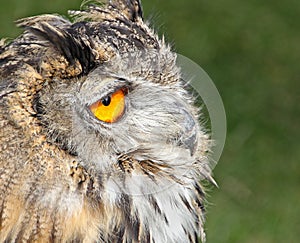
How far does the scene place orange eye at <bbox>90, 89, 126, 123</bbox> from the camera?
8.32 feet

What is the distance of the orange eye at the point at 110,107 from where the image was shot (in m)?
2.54

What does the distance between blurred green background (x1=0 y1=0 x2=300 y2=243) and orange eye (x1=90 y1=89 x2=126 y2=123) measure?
230 centimetres

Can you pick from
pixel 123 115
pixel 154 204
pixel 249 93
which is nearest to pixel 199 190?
pixel 154 204

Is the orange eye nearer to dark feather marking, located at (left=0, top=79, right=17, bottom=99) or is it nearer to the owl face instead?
the owl face

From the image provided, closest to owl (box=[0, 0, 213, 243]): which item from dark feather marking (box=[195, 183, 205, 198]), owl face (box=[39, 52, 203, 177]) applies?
owl face (box=[39, 52, 203, 177])

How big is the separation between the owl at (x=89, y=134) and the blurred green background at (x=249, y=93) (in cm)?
218

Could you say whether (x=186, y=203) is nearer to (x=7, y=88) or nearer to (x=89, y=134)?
(x=89, y=134)

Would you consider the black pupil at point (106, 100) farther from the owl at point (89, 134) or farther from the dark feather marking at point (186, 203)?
the dark feather marking at point (186, 203)

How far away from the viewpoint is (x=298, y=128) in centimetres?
625

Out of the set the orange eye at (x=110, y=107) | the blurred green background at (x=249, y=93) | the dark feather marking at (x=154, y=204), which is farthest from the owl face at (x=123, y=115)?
the blurred green background at (x=249, y=93)

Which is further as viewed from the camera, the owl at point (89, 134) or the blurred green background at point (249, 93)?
the blurred green background at point (249, 93)

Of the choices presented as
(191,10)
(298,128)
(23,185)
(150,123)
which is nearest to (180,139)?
(150,123)

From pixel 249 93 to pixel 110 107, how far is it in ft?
13.2

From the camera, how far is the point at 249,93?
6.47 m
